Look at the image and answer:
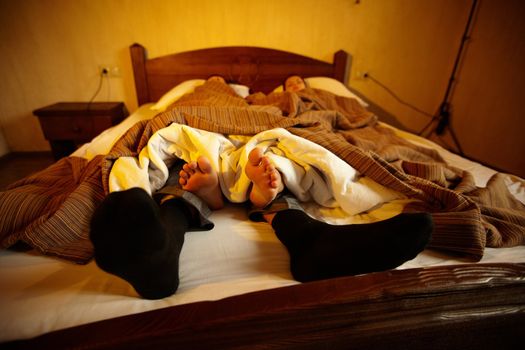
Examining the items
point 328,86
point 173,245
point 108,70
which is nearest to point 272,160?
→ point 173,245

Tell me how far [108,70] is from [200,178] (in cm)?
161

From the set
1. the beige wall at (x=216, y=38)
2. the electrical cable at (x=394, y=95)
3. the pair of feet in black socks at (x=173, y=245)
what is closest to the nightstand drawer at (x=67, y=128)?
the beige wall at (x=216, y=38)

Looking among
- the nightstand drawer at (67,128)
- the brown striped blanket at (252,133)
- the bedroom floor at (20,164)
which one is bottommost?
the bedroom floor at (20,164)

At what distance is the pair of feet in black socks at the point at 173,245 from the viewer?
1.05 ft

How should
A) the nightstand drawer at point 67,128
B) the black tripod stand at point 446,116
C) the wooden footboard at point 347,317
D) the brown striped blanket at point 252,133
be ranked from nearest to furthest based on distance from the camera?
the wooden footboard at point 347,317 < the brown striped blanket at point 252,133 < the nightstand drawer at point 67,128 < the black tripod stand at point 446,116

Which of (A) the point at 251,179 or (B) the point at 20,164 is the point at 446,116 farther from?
(B) the point at 20,164

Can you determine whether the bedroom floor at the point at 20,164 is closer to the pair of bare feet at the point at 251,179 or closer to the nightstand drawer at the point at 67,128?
the nightstand drawer at the point at 67,128

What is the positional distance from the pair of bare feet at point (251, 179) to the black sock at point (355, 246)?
0.11 metres

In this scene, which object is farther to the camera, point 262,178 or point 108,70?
point 108,70

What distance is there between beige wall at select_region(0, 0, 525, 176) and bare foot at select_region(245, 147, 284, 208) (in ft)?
4.83

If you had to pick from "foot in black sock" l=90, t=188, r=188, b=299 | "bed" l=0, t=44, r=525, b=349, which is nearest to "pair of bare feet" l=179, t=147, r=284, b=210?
"bed" l=0, t=44, r=525, b=349

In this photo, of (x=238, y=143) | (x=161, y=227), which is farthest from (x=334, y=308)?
(x=238, y=143)

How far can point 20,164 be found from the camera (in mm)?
1774

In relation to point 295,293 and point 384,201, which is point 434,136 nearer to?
point 384,201
